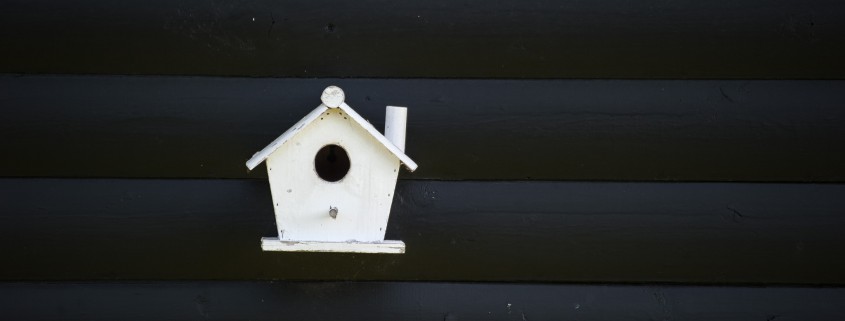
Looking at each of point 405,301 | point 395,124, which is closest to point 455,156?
point 395,124

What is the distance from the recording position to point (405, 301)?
1.72m

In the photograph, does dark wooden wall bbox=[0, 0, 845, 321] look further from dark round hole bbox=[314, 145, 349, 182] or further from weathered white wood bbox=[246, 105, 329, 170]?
weathered white wood bbox=[246, 105, 329, 170]

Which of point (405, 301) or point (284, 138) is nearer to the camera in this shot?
point (284, 138)

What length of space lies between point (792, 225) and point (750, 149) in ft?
0.60

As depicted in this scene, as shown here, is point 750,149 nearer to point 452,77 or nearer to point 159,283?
point 452,77

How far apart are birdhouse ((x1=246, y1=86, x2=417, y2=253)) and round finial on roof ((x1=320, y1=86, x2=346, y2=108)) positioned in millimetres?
68

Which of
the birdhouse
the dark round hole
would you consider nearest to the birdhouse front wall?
the birdhouse

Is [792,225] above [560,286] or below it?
above

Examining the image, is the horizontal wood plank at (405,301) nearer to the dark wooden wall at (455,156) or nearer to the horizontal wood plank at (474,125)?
the dark wooden wall at (455,156)

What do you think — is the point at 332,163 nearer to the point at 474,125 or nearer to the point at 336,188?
the point at 336,188

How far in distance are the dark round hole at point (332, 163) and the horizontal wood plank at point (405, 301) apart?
24cm

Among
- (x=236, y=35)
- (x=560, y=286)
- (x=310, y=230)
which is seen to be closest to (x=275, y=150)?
(x=310, y=230)

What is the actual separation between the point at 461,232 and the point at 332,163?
30 cm

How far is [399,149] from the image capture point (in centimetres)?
147
